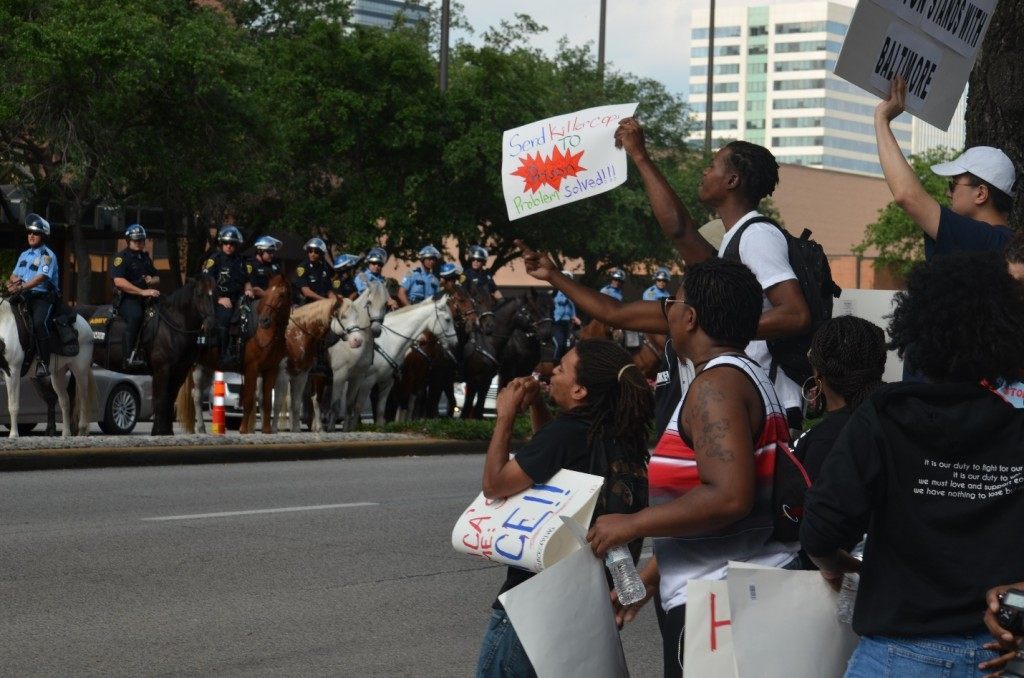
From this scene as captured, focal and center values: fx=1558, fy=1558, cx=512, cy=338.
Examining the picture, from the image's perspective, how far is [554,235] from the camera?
147 ft

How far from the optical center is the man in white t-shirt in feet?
17.1

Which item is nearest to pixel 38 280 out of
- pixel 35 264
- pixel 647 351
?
pixel 35 264

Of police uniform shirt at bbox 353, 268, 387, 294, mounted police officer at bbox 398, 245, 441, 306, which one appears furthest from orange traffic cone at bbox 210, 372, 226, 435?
mounted police officer at bbox 398, 245, 441, 306

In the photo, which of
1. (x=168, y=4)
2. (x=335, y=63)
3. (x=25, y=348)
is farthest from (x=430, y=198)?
(x=25, y=348)

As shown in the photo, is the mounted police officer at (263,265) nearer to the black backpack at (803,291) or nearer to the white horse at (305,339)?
the white horse at (305,339)

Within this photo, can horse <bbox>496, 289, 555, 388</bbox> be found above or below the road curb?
above

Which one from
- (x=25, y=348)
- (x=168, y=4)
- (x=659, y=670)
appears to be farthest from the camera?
(x=168, y=4)

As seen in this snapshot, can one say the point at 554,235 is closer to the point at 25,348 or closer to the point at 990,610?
the point at 25,348

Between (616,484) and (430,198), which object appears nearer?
(616,484)

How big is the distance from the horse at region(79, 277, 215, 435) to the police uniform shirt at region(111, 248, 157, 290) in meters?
0.38

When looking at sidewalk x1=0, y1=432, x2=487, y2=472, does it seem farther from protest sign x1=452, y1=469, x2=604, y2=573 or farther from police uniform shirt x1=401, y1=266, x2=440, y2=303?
protest sign x1=452, y1=469, x2=604, y2=573

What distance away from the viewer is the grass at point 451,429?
67.5ft

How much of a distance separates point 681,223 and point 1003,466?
261 cm

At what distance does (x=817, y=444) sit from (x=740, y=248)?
87 centimetres
